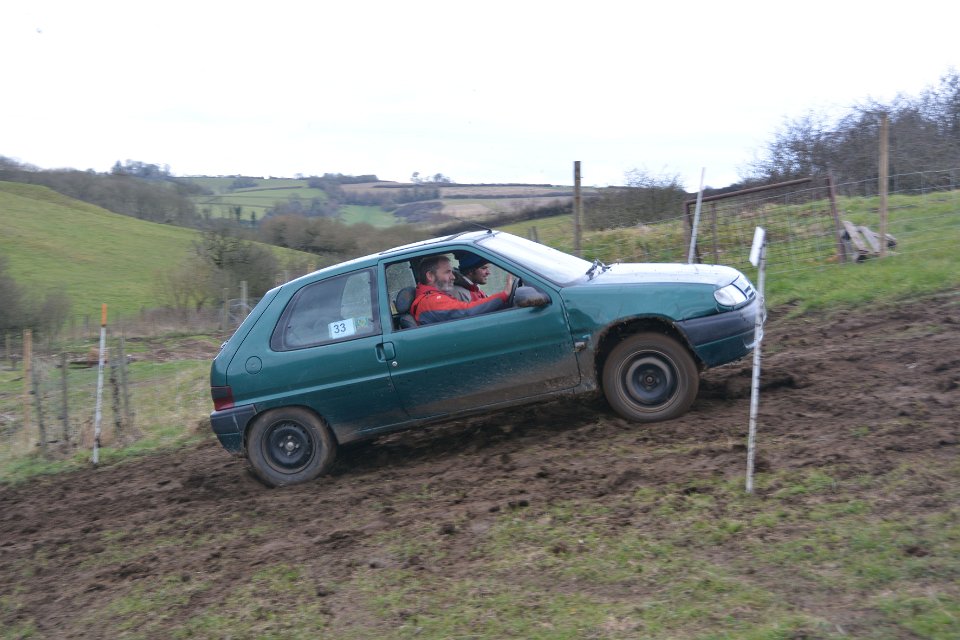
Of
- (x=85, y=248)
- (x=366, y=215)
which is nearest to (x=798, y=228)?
(x=366, y=215)

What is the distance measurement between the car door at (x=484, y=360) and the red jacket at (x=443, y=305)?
68mm

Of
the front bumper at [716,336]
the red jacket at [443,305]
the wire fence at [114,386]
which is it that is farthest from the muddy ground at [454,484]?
the wire fence at [114,386]

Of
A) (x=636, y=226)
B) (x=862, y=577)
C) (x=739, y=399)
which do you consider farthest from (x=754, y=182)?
(x=862, y=577)

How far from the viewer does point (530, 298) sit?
6.85 metres

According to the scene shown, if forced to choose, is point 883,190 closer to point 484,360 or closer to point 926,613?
point 484,360

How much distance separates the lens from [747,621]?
393 cm

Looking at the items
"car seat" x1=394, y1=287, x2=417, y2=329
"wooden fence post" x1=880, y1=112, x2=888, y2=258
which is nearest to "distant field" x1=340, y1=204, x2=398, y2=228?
"wooden fence post" x1=880, y1=112, x2=888, y2=258

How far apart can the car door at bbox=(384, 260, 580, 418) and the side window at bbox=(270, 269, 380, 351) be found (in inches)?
12.3

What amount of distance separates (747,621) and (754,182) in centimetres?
2194

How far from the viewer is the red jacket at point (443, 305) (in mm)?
7105

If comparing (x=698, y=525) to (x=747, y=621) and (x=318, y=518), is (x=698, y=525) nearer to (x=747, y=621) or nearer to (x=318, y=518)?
(x=747, y=621)

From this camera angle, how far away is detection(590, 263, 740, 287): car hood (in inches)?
274

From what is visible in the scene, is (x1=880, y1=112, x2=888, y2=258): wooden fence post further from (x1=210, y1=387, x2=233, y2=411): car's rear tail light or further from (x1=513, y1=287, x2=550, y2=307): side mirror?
(x1=210, y1=387, x2=233, y2=411): car's rear tail light

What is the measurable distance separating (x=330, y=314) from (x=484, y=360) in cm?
139
